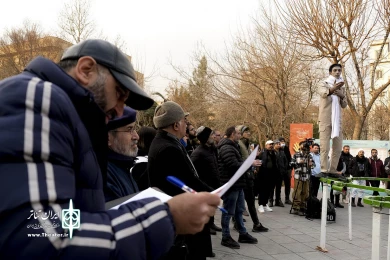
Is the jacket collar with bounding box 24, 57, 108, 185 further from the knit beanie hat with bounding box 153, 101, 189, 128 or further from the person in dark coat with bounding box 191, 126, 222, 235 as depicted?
the person in dark coat with bounding box 191, 126, 222, 235

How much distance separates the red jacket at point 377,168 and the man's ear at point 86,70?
12.8 meters

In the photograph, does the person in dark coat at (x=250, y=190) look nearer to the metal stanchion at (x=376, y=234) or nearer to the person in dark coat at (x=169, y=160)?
the person in dark coat at (x=169, y=160)

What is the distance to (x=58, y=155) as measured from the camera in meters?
0.88

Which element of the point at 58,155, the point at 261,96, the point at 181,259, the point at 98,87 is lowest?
the point at 181,259

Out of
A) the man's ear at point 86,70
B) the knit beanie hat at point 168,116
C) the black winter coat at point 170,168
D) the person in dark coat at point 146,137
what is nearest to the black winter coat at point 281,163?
the person in dark coat at point 146,137

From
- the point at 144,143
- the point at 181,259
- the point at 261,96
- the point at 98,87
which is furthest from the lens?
the point at 261,96

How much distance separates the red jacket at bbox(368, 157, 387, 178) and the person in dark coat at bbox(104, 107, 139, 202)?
11.7 meters

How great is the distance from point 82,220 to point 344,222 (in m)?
9.24

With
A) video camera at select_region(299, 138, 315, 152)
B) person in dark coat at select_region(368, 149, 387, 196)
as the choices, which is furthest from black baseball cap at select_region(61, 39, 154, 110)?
person in dark coat at select_region(368, 149, 387, 196)

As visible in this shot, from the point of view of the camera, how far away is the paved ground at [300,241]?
5.88 metres

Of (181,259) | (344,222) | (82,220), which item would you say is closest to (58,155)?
(82,220)

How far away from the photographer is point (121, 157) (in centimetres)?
224

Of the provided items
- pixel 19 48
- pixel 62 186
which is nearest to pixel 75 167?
pixel 62 186

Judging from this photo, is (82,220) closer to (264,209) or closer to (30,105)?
(30,105)
